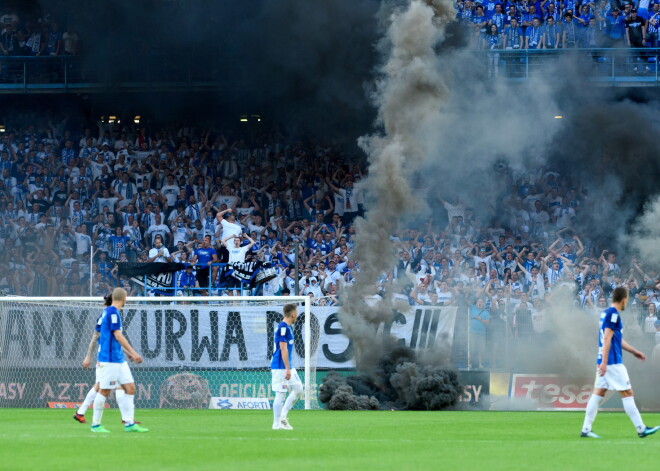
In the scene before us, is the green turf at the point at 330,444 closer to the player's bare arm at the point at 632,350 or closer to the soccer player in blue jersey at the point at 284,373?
the soccer player in blue jersey at the point at 284,373

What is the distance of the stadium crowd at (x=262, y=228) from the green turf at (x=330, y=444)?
5.85 m

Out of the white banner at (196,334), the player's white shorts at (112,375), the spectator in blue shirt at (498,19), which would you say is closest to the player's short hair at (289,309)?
the player's white shorts at (112,375)

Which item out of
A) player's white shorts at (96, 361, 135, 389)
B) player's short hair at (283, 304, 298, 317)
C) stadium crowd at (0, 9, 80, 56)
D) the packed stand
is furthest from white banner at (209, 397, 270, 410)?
stadium crowd at (0, 9, 80, 56)

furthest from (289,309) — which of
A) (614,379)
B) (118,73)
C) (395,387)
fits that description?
(118,73)

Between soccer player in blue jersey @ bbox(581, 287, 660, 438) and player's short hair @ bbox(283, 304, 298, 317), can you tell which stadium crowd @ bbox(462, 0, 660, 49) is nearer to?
player's short hair @ bbox(283, 304, 298, 317)

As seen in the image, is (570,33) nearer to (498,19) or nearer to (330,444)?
(498,19)

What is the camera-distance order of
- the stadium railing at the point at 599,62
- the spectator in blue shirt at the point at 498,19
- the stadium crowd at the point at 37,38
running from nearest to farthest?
the stadium railing at the point at 599,62, the spectator in blue shirt at the point at 498,19, the stadium crowd at the point at 37,38

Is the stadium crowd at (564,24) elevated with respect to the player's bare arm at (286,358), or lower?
elevated

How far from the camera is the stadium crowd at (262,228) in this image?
24234 millimetres

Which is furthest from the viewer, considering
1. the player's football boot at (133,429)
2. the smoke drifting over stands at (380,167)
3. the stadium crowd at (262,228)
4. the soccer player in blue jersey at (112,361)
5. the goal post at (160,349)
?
the stadium crowd at (262,228)

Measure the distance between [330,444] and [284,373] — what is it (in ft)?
8.01

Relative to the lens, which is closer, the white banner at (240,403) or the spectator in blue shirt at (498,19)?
the white banner at (240,403)

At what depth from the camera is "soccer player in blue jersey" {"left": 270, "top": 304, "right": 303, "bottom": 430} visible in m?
13.9

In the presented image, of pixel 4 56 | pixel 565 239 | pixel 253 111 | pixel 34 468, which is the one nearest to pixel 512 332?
pixel 565 239
